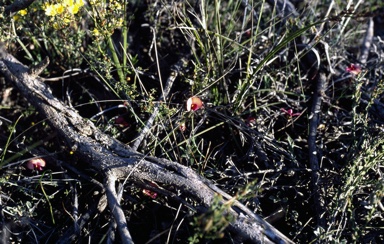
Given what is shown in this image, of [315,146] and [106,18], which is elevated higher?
[106,18]

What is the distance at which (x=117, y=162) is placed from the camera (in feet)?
6.19

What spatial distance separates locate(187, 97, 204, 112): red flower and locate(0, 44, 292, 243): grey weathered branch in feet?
1.21

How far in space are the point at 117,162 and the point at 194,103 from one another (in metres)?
0.50

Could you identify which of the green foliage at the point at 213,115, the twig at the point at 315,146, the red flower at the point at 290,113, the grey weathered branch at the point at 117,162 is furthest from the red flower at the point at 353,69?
the grey weathered branch at the point at 117,162

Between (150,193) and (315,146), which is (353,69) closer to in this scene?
(315,146)

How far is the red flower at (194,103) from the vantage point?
7.06 feet

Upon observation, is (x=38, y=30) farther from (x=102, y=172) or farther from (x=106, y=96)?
(x=102, y=172)

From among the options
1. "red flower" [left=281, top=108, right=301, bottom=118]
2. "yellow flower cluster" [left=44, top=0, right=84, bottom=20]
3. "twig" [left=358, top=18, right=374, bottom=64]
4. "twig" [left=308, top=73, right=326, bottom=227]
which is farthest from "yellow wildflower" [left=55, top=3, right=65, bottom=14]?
"twig" [left=358, top=18, right=374, bottom=64]

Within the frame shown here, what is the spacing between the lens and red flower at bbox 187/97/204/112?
2150mm

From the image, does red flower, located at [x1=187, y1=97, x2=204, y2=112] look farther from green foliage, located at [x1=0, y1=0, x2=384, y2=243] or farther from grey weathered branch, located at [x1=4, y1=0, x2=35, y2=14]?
grey weathered branch, located at [x1=4, y1=0, x2=35, y2=14]

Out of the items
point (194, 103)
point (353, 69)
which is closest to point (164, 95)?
point (194, 103)

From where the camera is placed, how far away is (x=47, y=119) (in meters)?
2.06

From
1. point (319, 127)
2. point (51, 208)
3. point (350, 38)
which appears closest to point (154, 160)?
point (51, 208)

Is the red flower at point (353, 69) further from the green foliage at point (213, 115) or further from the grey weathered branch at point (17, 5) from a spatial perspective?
the grey weathered branch at point (17, 5)
